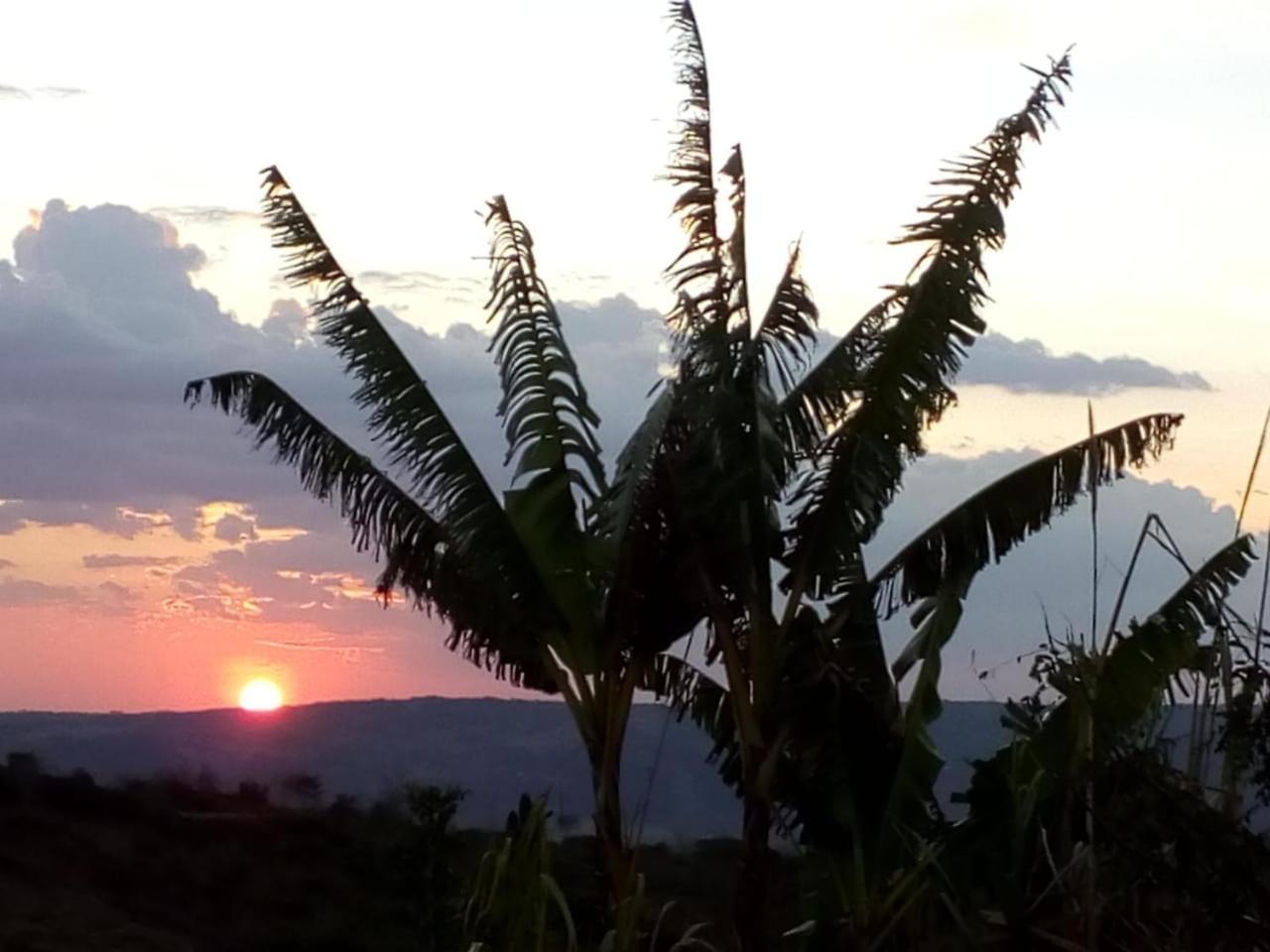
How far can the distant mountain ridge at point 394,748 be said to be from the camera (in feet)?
67.9

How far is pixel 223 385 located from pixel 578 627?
2.83 m

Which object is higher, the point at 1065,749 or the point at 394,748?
the point at 1065,749

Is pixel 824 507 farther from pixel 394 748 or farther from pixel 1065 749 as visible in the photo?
pixel 394 748

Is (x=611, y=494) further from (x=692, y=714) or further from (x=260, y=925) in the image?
(x=260, y=925)

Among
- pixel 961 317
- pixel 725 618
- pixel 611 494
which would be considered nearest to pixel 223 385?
pixel 611 494

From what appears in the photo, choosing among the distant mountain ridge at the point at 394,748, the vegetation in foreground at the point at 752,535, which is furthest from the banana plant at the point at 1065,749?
the distant mountain ridge at the point at 394,748

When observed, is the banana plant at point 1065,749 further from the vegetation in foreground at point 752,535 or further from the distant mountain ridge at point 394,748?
the distant mountain ridge at point 394,748

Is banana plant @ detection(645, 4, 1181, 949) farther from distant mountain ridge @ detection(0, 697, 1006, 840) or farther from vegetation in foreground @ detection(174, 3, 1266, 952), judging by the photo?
distant mountain ridge @ detection(0, 697, 1006, 840)

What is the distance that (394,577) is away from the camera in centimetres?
1212

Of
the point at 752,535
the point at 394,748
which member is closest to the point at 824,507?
the point at 752,535

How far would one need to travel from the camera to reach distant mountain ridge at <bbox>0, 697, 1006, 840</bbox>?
2070 cm

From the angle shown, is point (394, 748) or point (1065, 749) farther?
point (394, 748)

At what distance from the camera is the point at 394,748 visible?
33.5 metres

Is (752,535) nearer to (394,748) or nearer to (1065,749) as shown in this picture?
(1065,749)
